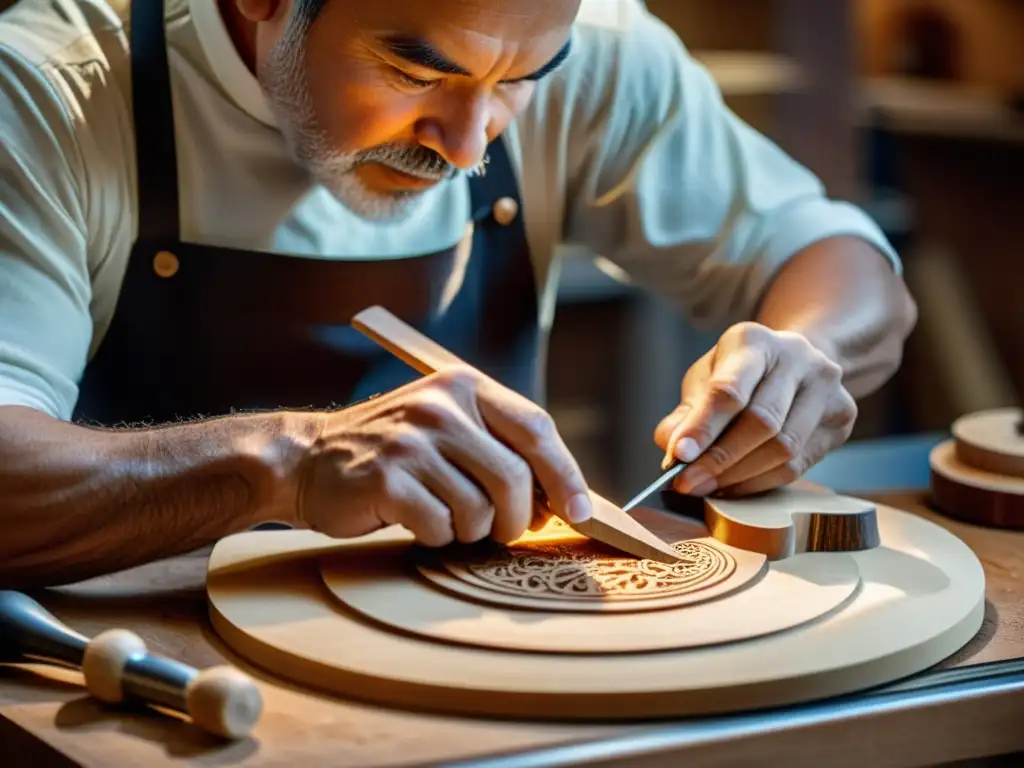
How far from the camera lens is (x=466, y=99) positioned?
1533 millimetres

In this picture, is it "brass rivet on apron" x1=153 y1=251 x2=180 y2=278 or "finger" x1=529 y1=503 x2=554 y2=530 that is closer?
"finger" x1=529 y1=503 x2=554 y2=530

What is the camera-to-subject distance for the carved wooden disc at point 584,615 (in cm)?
119

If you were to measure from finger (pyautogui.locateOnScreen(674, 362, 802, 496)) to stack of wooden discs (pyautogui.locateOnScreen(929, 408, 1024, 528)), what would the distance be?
0.27 metres

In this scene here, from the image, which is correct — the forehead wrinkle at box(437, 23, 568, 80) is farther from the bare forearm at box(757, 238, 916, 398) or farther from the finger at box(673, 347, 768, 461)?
the bare forearm at box(757, 238, 916, 398)

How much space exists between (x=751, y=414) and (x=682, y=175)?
0.58m

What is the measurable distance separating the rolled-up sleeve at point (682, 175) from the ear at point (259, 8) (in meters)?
0.51

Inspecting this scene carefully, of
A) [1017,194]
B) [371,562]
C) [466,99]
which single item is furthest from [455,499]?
[1017,194]

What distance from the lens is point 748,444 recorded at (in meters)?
1.53

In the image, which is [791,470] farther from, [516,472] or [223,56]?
[223,56]

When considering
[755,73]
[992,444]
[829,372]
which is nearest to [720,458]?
[829,372]

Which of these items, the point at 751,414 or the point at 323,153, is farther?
the point at 323,153

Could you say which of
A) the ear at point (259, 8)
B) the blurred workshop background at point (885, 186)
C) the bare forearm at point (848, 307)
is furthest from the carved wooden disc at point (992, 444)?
the blurred workshop background at point (885, 186)

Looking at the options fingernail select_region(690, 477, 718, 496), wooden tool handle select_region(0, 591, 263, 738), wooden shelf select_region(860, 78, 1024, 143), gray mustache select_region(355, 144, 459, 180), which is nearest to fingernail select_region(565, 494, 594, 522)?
fingernail select_region(690, 477, 718, 496)

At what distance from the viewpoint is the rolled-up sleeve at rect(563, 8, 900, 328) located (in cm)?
198
